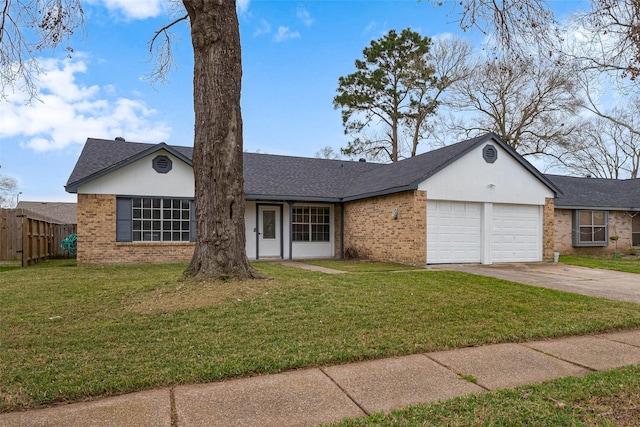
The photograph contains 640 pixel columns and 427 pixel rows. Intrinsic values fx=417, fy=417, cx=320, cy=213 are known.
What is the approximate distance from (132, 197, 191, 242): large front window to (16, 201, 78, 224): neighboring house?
22.6 meters

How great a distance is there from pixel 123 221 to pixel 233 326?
9.77m

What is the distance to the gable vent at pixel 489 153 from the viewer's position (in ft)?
44.6

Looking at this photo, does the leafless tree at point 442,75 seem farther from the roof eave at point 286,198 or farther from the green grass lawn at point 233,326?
the green grass lawn at point 233,326

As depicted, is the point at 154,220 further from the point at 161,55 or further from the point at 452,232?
the point at 452,232

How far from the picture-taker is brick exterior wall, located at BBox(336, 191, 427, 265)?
492 inches

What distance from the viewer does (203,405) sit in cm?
307

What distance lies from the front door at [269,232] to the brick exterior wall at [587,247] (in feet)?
38.6

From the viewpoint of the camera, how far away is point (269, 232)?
15.9 meters

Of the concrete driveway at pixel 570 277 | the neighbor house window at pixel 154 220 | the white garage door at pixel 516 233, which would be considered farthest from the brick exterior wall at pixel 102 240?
the white garage door at pixel 516 233

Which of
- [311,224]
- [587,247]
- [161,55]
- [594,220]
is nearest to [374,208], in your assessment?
[311,224]

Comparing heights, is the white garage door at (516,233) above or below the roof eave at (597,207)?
below

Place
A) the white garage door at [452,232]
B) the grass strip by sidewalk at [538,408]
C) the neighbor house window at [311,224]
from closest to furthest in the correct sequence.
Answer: the grass strip by sidewalk at [538,408] → the white garage door at [452,232] → the neighbor house window at [311,224]

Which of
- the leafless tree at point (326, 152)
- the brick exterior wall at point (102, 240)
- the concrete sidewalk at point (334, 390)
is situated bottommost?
the concrete sidewalk at point (334, 390)

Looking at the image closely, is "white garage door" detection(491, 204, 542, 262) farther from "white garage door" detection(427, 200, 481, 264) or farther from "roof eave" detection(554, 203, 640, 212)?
"roof eave" detection(554, 203, 640, 212)
